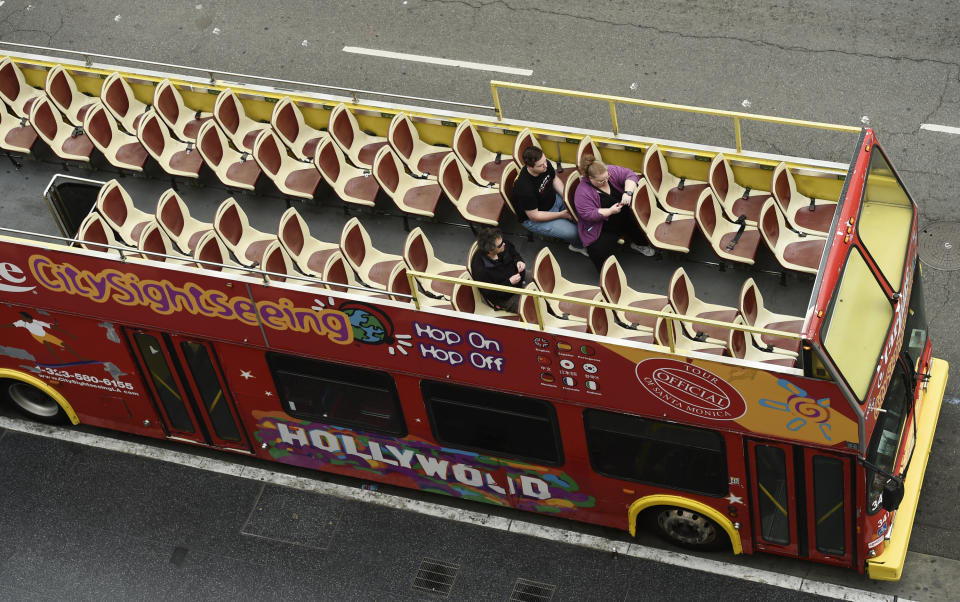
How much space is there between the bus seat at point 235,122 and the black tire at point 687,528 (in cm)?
525

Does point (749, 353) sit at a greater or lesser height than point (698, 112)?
lesser

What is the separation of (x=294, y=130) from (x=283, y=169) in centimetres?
44

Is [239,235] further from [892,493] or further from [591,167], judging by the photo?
[892,493]

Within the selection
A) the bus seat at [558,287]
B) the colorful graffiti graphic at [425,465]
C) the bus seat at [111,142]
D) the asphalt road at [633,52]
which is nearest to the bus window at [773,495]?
the colorful graffiti graphic at [425,465]

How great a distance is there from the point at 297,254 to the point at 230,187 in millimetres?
1335

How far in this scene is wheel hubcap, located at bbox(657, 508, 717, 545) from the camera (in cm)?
1179

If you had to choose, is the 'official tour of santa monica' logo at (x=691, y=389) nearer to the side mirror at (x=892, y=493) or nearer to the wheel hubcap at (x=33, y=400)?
the side mirror at (x=892, y=493)

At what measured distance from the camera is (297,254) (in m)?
12.2

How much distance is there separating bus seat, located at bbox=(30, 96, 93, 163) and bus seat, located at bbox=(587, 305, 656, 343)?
5.69m

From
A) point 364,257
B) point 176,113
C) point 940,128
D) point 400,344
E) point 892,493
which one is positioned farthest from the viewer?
point 940,128

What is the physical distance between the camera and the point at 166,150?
13.2 m

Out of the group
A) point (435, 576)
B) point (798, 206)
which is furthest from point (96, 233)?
point (798, 206)

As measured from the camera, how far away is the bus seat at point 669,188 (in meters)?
11.8

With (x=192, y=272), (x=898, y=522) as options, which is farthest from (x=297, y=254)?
(x=898, y=522)
